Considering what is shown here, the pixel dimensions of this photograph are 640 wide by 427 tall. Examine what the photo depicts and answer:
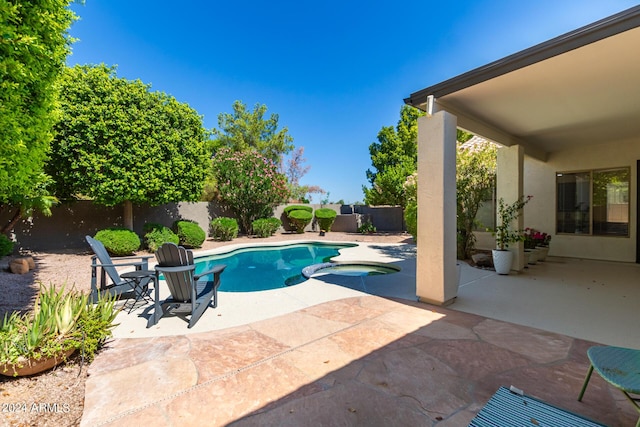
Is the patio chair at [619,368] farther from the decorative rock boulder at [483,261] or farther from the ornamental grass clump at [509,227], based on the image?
the decorative rock boulder at [483,261]

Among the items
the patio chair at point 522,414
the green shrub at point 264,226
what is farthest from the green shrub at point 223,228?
the patio chair at point 522,414

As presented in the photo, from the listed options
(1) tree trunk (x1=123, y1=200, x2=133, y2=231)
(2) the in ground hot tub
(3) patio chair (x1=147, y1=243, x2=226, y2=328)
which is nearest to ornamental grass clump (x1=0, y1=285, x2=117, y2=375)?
(3) patio chair (x1=147, y1=243, x2=226, y2=328)

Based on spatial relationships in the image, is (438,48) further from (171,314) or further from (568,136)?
(171,314)

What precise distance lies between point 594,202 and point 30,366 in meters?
12.1

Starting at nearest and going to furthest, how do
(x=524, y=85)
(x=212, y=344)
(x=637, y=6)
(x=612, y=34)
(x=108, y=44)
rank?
(x=637, y=6) < (x=612, y=34) < (x=212, y=344) < (x=524, y=85) < (x=108, y=44)

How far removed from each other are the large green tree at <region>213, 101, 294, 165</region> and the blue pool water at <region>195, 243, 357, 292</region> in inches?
604

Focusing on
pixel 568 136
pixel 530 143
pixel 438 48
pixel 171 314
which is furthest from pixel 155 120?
pixel 568 136

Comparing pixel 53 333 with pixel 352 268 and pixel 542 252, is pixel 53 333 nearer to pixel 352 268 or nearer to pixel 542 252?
pixel 352 268

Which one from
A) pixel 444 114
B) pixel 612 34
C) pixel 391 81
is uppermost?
pixel 391 81

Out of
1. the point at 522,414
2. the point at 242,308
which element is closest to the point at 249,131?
the point at 242,308

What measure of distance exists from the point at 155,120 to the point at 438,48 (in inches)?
383

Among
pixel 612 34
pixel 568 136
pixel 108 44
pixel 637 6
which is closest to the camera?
pixel 637 6

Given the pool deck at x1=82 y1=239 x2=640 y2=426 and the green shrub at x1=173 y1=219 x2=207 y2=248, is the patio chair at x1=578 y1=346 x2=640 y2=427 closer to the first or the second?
the pool deck at x1=82 y1=239 x2=640 y2=426

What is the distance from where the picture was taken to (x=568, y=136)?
7156mm
